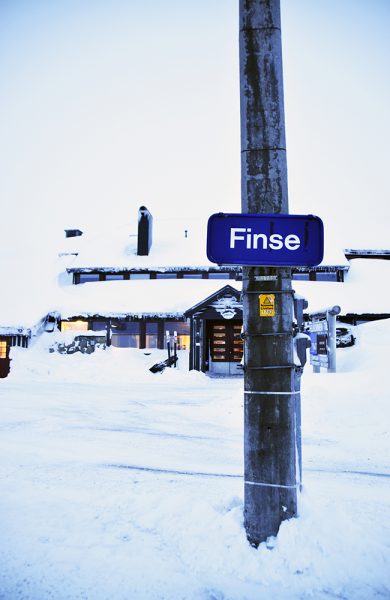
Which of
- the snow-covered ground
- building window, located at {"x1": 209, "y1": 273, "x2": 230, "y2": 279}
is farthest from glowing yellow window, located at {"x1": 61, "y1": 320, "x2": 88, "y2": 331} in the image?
the snow-covered ground

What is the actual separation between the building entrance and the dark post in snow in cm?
1960

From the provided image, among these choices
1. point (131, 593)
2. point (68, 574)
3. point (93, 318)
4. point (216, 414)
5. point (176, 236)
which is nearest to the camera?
point (131, 593)

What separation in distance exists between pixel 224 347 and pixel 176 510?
761 inches

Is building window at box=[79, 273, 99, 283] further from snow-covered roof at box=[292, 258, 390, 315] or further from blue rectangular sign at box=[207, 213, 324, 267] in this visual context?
blue rectangular sign at box=[207, 213, 324, 267]

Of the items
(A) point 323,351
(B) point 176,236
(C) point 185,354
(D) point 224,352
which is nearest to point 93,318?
(C) point 185,354

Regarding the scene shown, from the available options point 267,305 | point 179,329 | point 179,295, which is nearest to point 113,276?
point 179,295

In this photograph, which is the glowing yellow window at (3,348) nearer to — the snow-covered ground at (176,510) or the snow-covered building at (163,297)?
the snow-covered building at (163,297)

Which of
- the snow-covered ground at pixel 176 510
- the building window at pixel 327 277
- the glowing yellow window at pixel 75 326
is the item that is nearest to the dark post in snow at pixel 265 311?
the snow-covered ground at pixel 176 510

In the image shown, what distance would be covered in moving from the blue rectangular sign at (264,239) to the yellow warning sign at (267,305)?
0.27 meters

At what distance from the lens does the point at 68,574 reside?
8.97 ft

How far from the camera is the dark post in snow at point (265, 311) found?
3002 millimetres

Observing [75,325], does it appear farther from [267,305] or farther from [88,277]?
[267,305]

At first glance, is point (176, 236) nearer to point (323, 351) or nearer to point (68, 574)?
point (323, 351)

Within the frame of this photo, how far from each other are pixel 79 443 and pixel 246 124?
5464mm
